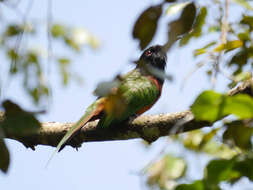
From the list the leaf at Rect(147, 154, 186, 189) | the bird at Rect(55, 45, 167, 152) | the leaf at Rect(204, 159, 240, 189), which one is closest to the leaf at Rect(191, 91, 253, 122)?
the leaf at Rect(204, 159, 240, 189)

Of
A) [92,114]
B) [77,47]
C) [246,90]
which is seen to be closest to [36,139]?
[92,114]

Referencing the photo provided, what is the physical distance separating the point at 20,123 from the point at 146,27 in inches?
14.4

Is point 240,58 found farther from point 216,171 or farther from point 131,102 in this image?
point 131,102

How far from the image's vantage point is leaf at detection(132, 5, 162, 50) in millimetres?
967

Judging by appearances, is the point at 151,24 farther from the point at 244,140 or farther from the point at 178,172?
the point at 178,172

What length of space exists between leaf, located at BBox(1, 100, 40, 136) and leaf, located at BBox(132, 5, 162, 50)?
0.99 feet

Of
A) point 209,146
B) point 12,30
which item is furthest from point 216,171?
point 12,30

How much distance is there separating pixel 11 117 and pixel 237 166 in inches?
20.7

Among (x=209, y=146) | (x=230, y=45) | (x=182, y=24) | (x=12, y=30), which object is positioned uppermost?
(x=182, y=24)

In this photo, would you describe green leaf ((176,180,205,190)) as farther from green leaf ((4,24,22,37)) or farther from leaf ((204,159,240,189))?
green leaf ((4,24,22,37))

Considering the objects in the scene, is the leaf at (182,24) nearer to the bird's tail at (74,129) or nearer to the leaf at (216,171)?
the leaf at (216,171)

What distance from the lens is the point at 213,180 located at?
0.89m

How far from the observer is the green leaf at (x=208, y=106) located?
0.87 m

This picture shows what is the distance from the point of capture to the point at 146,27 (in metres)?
0.97
